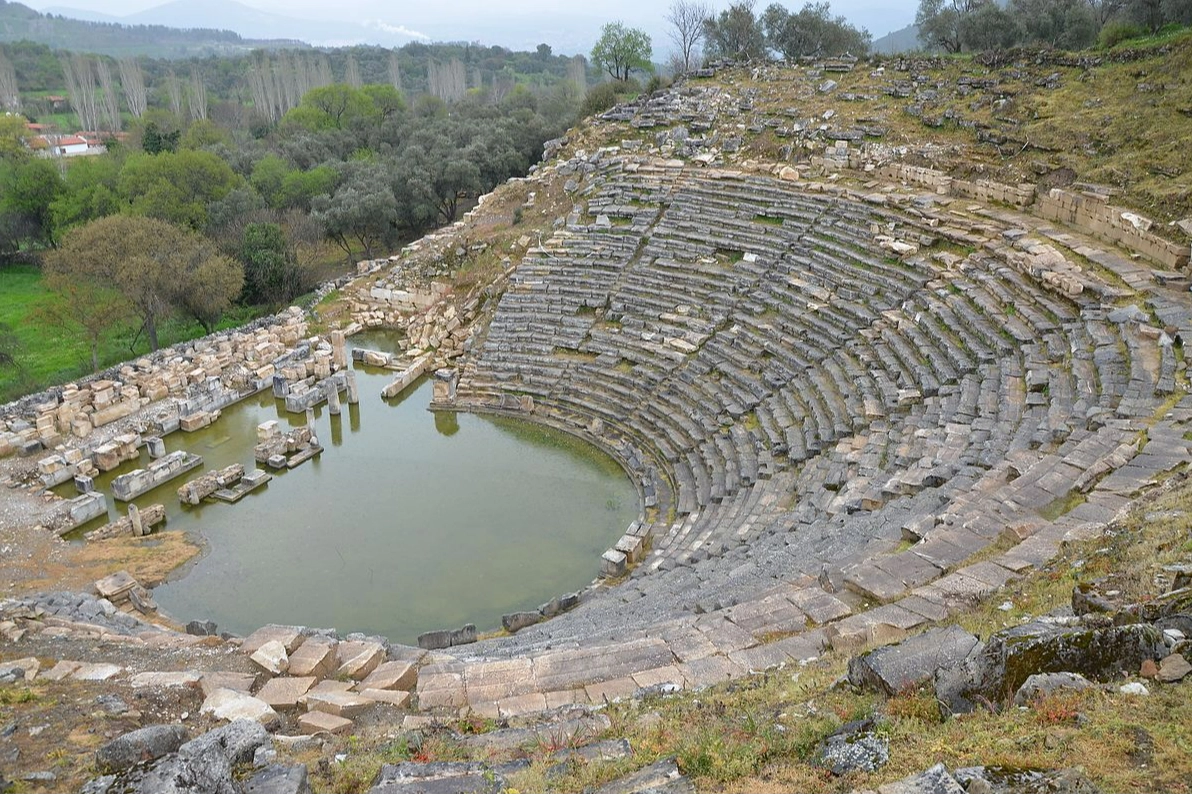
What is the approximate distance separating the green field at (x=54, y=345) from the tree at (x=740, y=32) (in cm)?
3068

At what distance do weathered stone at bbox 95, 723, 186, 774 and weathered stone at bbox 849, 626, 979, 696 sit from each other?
5.71 metres

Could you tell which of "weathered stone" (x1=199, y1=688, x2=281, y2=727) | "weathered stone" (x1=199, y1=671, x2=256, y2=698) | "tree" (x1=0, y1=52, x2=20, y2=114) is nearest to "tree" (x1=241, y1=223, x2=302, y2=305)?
"weathered stone" (x1=199, y1=671, x2=256, y2=698)

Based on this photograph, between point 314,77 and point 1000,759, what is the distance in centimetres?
8831

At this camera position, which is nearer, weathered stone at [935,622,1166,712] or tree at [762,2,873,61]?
weathered stone at [935,622,1166,712]

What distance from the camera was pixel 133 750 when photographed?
6328 millimetres

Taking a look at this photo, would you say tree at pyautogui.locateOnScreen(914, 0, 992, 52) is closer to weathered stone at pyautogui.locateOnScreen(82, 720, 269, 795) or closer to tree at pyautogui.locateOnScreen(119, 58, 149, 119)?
weathered stone at pyautogui.locateOnScreen(82, 720, 269, 795)

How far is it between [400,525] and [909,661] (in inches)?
518

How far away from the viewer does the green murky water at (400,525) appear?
50.0 feet

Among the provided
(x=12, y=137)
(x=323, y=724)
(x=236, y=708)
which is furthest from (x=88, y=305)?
(x=12, y=137)

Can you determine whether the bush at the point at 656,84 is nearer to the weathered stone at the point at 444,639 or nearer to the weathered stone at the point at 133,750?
the weathered stone at the point at 444,639

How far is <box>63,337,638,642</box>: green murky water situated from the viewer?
15242mm

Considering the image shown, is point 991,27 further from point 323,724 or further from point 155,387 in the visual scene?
point 323,724

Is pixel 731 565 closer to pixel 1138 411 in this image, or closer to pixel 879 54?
pixel 1138 411

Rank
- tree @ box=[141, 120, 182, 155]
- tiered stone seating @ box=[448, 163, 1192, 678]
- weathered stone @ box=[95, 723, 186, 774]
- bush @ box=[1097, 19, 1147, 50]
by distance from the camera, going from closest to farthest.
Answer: weathered stone @ box=[95, 723, 186, 774] < tiered stone seating @ box=[448, 163, 1192, 678] < bush @ box=[1097, 19, 1147, 50] < tree @ box=[141, 120, 182, 155]
